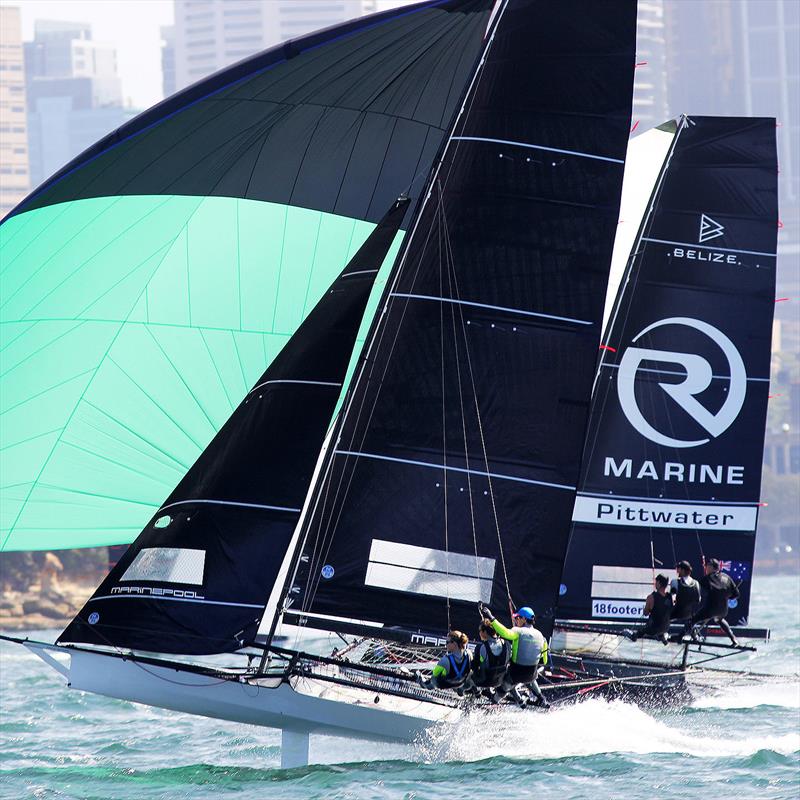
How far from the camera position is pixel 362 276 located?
10156 mm

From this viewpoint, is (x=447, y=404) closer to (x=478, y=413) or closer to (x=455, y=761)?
(x=478, y=413)

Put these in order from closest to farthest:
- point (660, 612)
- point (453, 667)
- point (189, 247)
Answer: point (453, 667)
point (189, 247)
point (660, 612)

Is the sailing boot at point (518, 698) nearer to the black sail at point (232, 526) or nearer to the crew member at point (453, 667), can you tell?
the crew member at point (453, 667)

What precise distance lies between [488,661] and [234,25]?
493ft

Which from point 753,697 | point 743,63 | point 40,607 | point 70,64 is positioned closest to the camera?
point 753,697

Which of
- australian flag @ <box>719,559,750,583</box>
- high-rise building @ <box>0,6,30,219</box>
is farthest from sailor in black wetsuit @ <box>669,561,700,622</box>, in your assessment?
high-rise building @ <box>0,6,30,219</box>

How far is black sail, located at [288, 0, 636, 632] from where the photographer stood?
10.0 m

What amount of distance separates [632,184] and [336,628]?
21.1 feet

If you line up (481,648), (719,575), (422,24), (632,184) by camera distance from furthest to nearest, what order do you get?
(632,184)
(719,575)
(422,24)
(481,648)

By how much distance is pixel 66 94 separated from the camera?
535ft

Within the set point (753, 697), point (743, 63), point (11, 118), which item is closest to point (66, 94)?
point (11, 118)

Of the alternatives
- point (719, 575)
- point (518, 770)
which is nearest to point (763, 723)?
point (719, 575)

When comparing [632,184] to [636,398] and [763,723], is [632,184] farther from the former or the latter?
[763,723]

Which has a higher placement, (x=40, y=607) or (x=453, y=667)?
(x=453, y=667)
